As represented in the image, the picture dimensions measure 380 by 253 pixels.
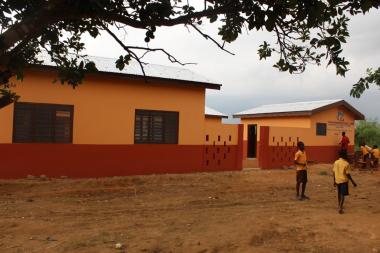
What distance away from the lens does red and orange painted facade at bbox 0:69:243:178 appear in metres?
12.9

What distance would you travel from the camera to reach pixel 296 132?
20.4 metres

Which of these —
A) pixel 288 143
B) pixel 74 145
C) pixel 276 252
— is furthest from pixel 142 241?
pixel 288 143

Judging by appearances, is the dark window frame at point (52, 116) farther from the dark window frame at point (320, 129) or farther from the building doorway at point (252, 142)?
the dark window frame at point (320, 129)

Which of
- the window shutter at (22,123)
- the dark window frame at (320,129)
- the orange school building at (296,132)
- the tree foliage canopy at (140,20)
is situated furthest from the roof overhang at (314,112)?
the tree foliage canopy at (140,20)

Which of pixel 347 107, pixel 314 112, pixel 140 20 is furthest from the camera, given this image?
pixel 347 107

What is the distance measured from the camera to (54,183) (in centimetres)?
1270

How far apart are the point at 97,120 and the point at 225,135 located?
207 inches

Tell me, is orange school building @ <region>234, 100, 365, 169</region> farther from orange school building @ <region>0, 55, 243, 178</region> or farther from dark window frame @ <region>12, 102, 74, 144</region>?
dark window frame @ <region>12, 102, 74, 144</region>

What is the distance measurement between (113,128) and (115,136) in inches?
11.0

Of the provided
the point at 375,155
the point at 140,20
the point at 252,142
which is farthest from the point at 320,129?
the point at 140,20

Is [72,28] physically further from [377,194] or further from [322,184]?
[322,184]

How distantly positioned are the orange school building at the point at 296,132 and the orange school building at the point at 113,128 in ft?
7.69

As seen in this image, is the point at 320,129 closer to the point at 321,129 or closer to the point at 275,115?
the point at 321,129

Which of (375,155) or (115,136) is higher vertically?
(115,136)
